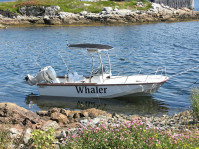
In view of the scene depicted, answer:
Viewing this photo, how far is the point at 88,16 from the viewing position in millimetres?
68125

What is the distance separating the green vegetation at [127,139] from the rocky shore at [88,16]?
59519 mm

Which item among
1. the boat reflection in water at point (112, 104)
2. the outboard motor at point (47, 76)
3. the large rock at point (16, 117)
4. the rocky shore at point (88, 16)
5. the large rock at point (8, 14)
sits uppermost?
the large rock at point (8, 14)

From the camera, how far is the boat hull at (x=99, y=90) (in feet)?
54.5

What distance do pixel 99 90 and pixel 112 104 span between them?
1224 millimetres

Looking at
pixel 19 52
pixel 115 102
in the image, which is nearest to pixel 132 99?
pixel 115 102

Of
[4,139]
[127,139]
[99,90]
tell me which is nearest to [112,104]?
[99,90]

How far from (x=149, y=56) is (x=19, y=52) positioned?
56.1ft

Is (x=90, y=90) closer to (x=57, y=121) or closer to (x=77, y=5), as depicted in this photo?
(x=57, y=121)

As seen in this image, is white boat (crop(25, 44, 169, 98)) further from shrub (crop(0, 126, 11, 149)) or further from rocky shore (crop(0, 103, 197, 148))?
shrub (crop(0, 126, 11, 149))

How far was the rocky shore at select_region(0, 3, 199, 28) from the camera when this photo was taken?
67.1 metres

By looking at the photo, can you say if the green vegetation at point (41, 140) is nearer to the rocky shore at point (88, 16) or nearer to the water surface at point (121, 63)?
the water surface at point (121, 63)

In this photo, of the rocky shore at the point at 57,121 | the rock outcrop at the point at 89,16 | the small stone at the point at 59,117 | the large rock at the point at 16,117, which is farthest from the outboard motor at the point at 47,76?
the rock outcrop at the point at 89,16

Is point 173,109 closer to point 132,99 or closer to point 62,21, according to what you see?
point 132,99

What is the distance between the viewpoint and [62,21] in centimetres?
6725
